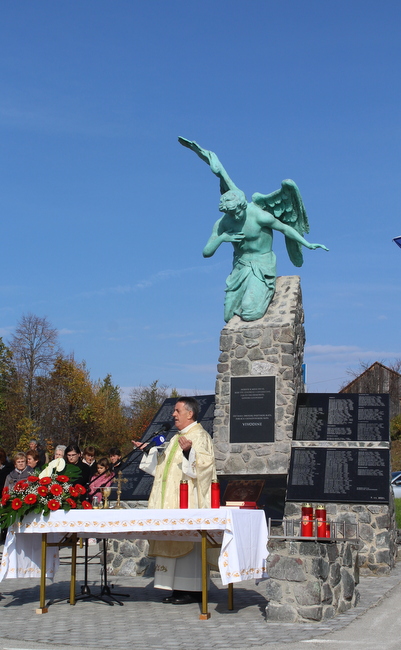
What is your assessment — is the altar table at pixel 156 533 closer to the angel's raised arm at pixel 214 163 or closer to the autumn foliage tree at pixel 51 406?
the angel's raised arm at pixel 214 163

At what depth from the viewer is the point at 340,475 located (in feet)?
33.1

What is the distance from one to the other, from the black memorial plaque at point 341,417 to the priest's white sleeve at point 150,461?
4.14m

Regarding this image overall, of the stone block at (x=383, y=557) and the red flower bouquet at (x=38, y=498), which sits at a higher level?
the red flower bouquet at (x=38, y=498)

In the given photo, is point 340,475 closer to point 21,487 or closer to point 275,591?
point 275,591

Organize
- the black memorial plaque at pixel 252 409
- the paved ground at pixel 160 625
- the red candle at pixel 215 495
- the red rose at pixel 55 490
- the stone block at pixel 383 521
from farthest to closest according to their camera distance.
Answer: the black memorial plaque at pixel 252 409 < the stone block at pixel 383 521 < the red rose at pixel 55 490 < the red candle at pixel 215 495 < the paved ground at pixel 160 625

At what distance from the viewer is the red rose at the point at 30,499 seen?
6.59 metres

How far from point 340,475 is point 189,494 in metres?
3.76

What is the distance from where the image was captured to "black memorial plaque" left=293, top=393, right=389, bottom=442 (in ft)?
34.9

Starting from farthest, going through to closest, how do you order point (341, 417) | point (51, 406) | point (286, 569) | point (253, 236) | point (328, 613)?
point (51, 406) < point (253, 236) < point (341, 417) < point (328, 613) < point (286, 569)

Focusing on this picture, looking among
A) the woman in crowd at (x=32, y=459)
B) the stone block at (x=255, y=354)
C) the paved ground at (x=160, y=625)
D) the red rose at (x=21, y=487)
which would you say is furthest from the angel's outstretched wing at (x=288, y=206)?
the red rose at (x=21, y=487)

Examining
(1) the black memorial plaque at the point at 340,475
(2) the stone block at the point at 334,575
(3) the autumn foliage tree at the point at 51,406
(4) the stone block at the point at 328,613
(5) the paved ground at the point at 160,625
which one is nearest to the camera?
(5) the paved ground at the point at 160,625

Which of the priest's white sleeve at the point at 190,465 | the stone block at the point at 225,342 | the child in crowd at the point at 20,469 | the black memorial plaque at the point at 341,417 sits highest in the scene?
the stone block at the point at 225,342

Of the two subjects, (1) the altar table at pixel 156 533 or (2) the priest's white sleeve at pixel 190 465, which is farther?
(2) the priest's white sleeve at pixel 190 465

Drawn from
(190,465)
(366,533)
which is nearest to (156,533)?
(190,465)
